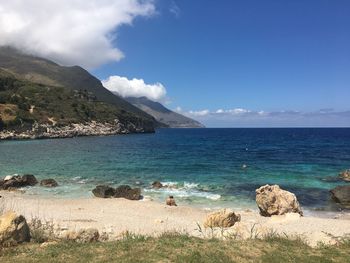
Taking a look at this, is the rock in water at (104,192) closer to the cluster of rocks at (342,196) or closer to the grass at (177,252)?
the cluster of rocks at (342,196)

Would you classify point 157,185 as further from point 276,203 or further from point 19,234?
point 19,234

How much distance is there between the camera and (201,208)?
31.5 meters

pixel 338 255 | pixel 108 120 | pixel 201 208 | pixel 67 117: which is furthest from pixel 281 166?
pixel 108 120

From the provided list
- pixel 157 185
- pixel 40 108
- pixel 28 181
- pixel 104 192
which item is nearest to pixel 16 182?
pixel 28 181

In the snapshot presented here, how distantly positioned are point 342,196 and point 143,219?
19924 mm

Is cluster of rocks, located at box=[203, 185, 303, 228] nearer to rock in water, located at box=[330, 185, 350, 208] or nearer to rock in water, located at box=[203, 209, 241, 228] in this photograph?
rock in water, located at box=[203, 209, 241, 228]

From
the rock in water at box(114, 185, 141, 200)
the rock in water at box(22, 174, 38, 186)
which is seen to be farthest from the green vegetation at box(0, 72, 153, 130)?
the rock in water at box(114, 185, 141, 200)

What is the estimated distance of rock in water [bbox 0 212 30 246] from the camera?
13.2 meters

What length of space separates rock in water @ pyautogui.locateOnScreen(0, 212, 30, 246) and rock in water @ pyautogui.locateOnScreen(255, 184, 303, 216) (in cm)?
1882

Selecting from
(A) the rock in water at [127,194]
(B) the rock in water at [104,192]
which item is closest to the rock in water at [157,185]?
(A) the rock in water at [127,194]

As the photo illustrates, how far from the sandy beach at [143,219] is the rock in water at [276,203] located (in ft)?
3.37

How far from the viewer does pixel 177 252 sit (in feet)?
41.8

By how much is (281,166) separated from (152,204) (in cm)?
3750

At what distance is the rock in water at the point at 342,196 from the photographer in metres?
34.6
